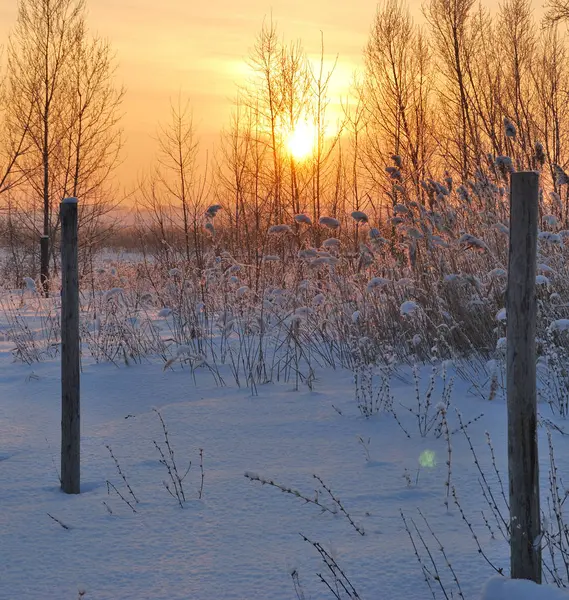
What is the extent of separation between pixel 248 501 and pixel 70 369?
1.02m

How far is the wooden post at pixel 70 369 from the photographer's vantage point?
324 centimetres

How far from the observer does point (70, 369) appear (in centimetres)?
328

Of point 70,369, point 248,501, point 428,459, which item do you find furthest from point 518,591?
point 70,369

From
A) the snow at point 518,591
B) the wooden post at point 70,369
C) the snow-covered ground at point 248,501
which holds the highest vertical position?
the wooden post at point 70,369

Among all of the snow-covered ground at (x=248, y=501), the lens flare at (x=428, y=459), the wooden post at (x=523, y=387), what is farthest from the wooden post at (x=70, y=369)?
the wooden post at (x=523, y=387)

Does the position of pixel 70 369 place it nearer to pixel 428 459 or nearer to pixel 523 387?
pixel 428 459

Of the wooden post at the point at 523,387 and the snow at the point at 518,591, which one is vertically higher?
the wooden post at the point at 523,387

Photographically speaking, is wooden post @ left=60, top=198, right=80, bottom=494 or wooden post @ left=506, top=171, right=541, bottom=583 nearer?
wooden post @ left=506, top=171, right=541, bottom=583

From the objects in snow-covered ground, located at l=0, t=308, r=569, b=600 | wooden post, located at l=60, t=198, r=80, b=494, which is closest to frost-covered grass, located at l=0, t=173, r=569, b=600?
snow-covered ground, located at l=0, t=308, r=569, b=600

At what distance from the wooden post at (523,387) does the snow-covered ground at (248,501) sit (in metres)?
0.18

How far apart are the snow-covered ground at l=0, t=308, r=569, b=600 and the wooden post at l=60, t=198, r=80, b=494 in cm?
11

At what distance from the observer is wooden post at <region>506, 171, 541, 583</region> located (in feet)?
6.41

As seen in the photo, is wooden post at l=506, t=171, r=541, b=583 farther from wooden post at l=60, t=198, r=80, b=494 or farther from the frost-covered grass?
wooden post at l=60, t=198, r=80, b=494

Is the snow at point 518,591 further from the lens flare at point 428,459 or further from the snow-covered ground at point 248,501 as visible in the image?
the lens flare at point 428,459
